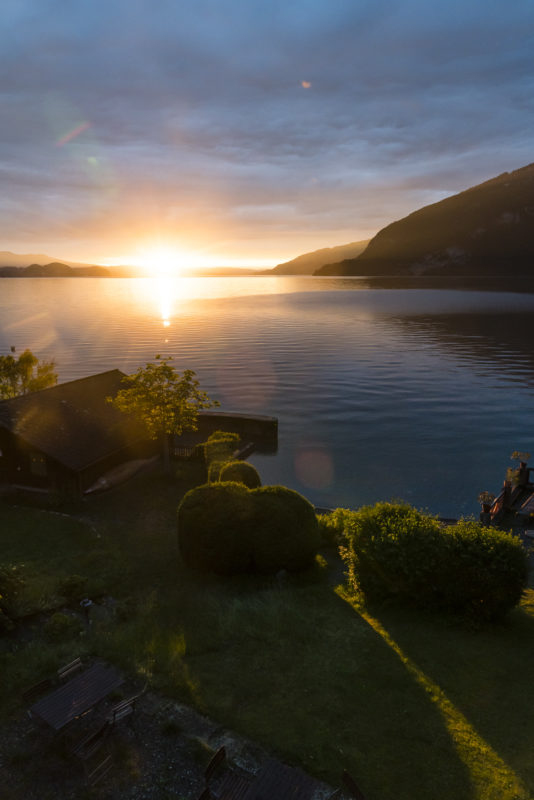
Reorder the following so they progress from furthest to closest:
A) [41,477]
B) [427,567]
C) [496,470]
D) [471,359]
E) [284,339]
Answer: [284,339]
[471,359]
[496,470]
[41,477]
[427,567]

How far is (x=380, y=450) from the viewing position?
141ft

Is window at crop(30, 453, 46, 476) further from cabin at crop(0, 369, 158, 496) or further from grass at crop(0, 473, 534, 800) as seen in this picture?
grass at crop(0, 473, 534, 800)

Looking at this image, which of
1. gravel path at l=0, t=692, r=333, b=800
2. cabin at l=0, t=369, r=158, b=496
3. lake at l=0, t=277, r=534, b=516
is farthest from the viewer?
lake at l=0, t=277, r=534, b=516

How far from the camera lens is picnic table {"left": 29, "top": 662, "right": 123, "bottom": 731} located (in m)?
9.78

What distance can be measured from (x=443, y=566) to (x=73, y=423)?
2365cm

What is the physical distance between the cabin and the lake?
41.5 feet

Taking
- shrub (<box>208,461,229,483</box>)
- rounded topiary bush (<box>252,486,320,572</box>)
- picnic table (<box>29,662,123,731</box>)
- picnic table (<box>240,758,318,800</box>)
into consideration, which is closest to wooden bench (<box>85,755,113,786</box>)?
picnic table (<box>29,662,123,731</box>)

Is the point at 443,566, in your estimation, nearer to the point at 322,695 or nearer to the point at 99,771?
the point at 322,695

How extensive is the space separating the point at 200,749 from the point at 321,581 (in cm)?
893

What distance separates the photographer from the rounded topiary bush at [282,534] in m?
17.6

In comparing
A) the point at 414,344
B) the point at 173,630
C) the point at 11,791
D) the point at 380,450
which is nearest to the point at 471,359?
the point at 414,344

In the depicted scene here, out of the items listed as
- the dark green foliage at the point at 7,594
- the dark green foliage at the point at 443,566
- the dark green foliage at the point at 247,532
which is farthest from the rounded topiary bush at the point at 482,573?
the dark green foliage at the point at 7,594

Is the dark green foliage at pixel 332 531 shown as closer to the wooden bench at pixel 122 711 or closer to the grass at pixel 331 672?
the grass at pixel 331 672

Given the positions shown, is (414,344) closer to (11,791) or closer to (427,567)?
(427,567)
